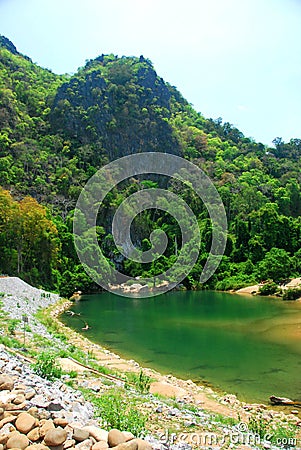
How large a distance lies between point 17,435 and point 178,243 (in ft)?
163

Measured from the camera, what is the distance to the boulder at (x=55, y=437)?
4.91 metres

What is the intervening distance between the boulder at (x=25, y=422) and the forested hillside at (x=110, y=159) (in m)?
30.0

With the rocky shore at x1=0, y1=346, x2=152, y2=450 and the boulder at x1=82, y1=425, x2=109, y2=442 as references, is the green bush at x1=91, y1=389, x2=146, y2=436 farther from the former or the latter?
the boulder at x1=82, y1=425, x2=109, y2=442

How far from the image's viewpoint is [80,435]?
506 cm

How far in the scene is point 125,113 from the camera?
234 ft

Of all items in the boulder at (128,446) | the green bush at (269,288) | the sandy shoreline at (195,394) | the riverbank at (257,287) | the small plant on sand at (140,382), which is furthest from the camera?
the riverbank at (257,287)

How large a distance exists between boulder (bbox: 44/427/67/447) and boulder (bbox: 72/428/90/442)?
143 millimetres

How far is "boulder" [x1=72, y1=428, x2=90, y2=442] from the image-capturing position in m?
5.04

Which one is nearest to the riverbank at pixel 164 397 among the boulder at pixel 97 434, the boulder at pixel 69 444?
the boulder at pixel 97 434

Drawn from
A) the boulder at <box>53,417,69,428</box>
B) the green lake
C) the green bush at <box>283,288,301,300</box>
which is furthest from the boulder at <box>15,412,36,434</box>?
the green bush at <box>283,288,301,300</box>

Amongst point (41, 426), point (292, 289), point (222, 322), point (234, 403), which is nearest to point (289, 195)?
point (292, 289)

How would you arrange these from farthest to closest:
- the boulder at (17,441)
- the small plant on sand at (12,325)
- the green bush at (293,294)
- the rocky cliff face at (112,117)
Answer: the rocky cliff face at (112,117) → the green bush at (293,294) → the small plant on sand at (12,325) → the boulder at (17,441)

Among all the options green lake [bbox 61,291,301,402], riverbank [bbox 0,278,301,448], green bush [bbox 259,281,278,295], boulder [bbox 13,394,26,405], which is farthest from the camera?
green bush [bbox 259,281,278,295]

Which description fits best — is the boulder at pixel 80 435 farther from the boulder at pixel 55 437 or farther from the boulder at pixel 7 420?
the boulder at pixel 7 420
